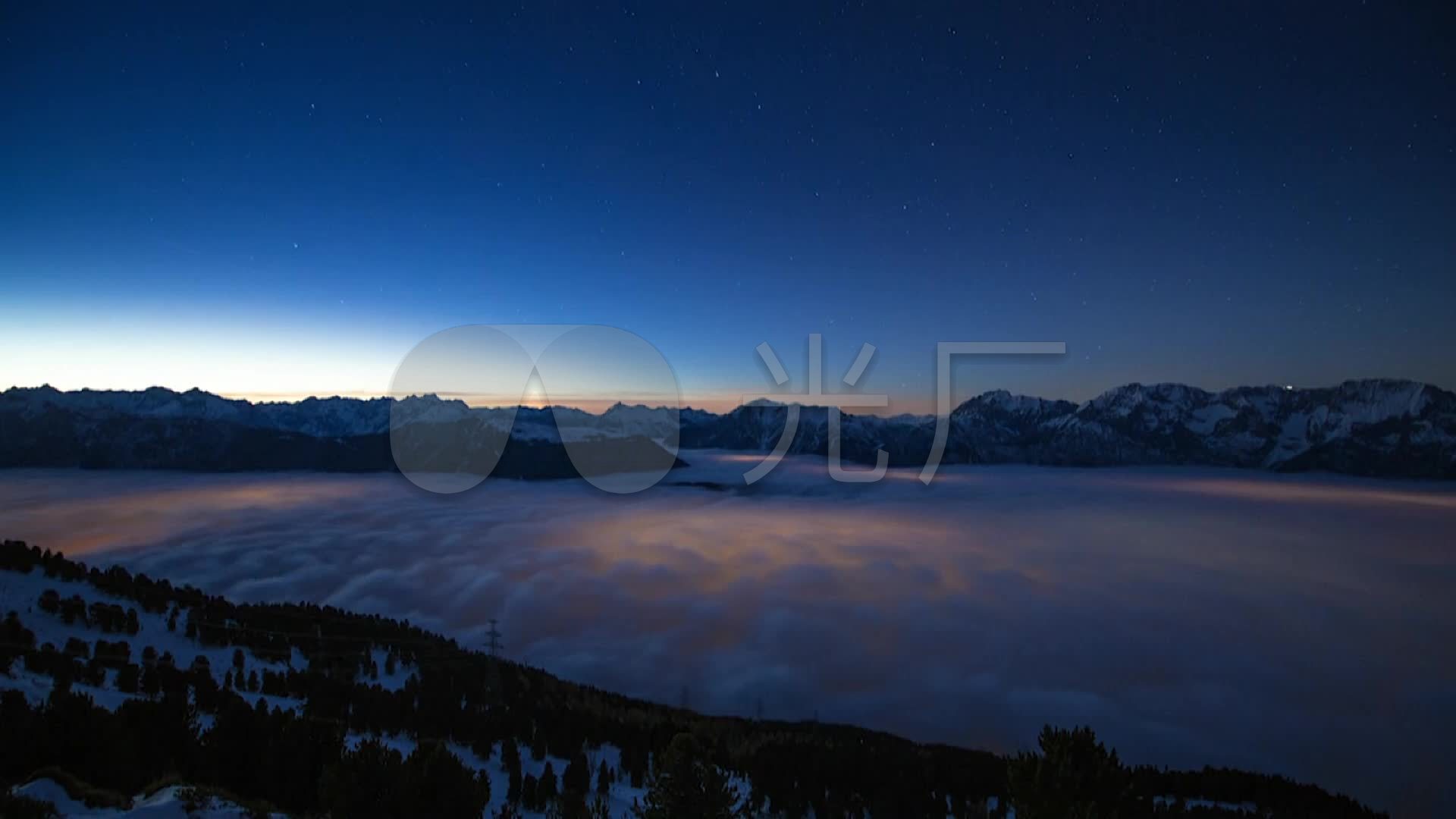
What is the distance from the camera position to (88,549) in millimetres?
94250

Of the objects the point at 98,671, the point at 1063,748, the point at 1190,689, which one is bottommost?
the point at 1190,689

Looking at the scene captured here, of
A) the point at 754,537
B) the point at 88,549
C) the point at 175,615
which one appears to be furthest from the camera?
the point at 754,537

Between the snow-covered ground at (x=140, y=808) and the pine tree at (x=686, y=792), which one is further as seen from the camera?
the pine tree at (x=686, y=792)

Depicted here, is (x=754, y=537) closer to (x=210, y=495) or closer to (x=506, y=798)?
(x=506, y=798)

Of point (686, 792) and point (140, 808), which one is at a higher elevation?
point (140, 808)

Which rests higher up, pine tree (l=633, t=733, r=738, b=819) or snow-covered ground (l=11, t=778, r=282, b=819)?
snow-covered ground (l=11, t=778, r=282, b=819)

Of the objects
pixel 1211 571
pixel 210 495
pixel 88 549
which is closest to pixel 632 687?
pixel 88 549

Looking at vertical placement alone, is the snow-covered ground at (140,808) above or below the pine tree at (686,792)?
above

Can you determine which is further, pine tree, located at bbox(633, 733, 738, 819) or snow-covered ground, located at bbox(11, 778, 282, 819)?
pine tree, located at bbox(633, 733, 738, 819)

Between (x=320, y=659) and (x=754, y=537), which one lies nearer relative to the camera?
(x=320, y=659)

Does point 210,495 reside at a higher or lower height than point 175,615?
lower

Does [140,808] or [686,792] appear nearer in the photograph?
[140,808]

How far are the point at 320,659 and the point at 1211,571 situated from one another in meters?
155

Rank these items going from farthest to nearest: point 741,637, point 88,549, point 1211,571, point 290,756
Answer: point 1211,571 < point 88,549 < point 741,637 < point 290,756
